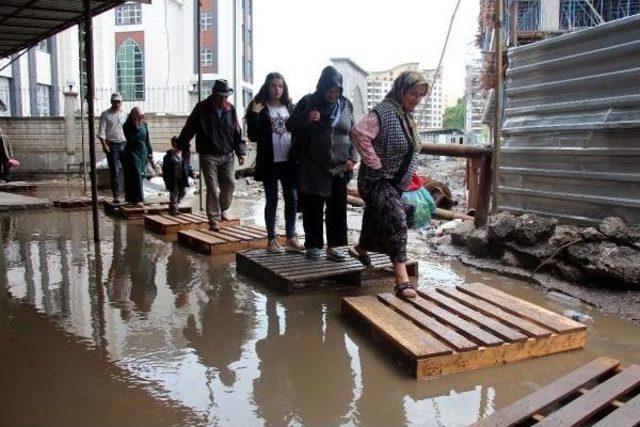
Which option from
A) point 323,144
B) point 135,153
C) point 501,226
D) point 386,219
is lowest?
point 501,226

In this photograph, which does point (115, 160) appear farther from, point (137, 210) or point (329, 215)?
point (329, 215)

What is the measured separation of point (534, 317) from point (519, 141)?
115 inches

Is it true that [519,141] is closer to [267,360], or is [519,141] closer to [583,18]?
[267,360]

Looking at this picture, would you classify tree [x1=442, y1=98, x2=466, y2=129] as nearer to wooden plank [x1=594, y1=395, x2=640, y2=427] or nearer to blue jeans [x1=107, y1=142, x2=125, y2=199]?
blue jeans [x1=107, y1=142, x2=125, y2=199]

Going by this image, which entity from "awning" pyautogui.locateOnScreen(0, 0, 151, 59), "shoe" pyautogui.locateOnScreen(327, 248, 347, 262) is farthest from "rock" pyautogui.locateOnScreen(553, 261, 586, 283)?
"awning" pyautogui.locateOnScreen(0, 0, 151, 59)

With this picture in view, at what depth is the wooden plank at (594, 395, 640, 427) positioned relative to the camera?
2.46 meters

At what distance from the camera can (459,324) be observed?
11.6 feet

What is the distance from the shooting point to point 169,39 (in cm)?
3238

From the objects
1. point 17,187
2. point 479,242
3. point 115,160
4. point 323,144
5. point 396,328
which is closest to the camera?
point 396,328

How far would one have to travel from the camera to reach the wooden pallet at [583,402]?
254 cm

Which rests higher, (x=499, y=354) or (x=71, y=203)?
(x=71, y=203)

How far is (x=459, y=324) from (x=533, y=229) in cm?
223

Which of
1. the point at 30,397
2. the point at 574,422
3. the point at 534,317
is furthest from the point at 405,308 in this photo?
the point at 30,397

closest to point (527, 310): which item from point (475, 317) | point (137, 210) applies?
point (475, 317)
